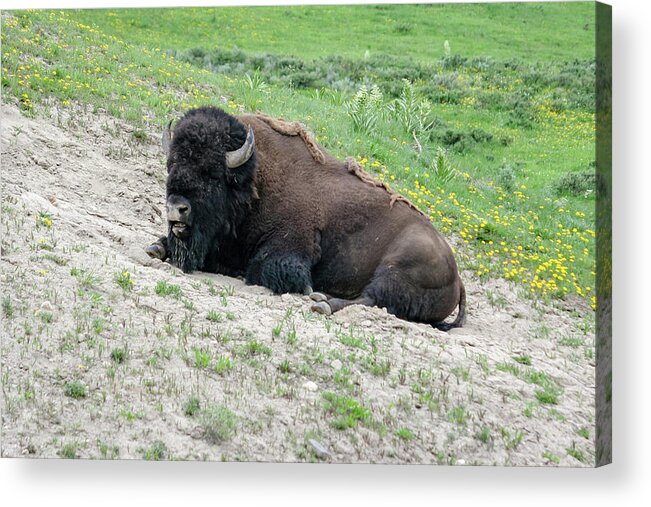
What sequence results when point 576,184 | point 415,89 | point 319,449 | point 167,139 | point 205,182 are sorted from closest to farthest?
1. point 319,449
2. point 576,184
3. point 205,182
4. point 167,139
5. point 415,89

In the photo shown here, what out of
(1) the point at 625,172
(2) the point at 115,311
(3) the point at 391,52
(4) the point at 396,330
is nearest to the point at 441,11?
(3) the point at 391,52

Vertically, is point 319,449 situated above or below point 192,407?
below

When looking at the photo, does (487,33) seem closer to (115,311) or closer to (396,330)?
(396,330)

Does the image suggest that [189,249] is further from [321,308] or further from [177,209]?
[321,308]

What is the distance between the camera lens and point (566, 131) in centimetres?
745

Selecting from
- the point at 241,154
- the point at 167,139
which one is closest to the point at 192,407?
the point at 241,154

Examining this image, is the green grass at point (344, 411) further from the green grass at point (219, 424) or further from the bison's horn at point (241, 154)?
the bison's horn at point (241, 154)

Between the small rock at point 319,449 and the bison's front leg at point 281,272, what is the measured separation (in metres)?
1.59

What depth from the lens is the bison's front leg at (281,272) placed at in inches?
306

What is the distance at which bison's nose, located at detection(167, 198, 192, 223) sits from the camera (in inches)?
301

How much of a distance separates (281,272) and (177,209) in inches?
36.0

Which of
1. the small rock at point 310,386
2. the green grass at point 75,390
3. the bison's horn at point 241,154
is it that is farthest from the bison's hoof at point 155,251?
the small rock at point 310,386

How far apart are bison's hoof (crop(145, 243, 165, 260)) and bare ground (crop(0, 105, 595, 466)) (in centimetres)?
16

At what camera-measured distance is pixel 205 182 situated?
7.75 metres
